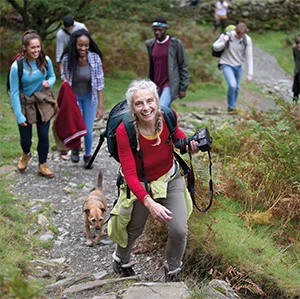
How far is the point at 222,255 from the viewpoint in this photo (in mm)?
5195

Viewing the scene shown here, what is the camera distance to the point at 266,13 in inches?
1004

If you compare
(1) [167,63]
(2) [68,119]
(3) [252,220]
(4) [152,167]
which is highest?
(4) [152,167]

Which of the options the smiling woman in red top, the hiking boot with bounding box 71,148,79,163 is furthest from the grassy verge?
the hiking boot with bounding box 71,148,79,163

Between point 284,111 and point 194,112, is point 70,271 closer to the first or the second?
point 284,111

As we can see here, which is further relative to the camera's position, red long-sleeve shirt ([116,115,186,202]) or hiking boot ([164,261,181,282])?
hiking boot ([164,261,181,282])

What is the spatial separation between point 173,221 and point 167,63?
481 cm

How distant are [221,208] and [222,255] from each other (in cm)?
99

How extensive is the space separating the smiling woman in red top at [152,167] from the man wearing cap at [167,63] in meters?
4.29

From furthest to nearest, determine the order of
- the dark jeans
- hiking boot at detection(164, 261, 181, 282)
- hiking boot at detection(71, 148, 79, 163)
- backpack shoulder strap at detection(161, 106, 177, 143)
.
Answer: hiking boot at detection(71, 148, 79, 163), the dark jeans, hiking boot at detection(164, 261, 181, 282), backpack shoulder strap at detection(161, 106, 177, 143)

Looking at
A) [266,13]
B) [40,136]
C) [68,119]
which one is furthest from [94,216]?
[266,13]

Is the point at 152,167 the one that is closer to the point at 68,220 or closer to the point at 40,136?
the point at 68,220

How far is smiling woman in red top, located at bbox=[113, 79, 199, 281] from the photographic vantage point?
427 centimetres

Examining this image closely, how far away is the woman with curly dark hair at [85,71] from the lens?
738 cm

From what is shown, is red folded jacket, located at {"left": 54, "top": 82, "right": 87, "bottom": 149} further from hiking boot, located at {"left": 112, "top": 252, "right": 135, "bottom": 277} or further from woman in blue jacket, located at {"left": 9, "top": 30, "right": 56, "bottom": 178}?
hiking boot, located at {"left": 112, "top": 252, "right": 135, "bottom": 277}
